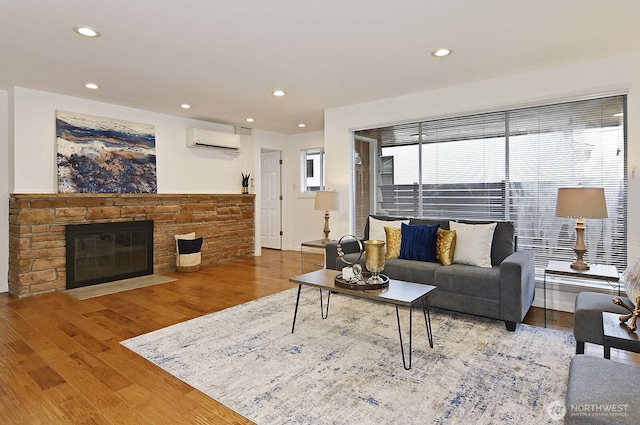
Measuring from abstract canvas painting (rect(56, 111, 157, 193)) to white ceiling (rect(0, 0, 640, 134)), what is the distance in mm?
468

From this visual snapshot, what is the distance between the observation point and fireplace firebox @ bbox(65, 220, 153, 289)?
179 inches

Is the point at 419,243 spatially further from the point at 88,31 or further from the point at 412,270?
the point at 88,31

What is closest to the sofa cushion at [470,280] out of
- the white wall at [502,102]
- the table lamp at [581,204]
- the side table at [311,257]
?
the table lamp at [581,204]

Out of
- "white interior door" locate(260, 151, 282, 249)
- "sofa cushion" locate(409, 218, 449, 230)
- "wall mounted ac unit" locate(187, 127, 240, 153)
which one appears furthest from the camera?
"white interior door" locate(260, 151, 282, 249)

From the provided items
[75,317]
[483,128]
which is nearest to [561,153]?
[483,128]

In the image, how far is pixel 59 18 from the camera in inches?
100

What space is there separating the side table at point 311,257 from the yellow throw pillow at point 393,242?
105 centimetres

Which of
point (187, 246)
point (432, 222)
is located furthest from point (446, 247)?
point (187, 246)

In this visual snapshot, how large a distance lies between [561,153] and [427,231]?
156cm

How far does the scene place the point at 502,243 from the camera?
354 cm

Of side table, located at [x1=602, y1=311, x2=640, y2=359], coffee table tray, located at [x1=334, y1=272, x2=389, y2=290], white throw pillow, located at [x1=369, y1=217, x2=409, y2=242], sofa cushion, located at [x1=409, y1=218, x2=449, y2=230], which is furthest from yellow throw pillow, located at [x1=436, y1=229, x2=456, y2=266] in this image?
side table, located at [x1=602, y1=311, x2=640, y2=359]

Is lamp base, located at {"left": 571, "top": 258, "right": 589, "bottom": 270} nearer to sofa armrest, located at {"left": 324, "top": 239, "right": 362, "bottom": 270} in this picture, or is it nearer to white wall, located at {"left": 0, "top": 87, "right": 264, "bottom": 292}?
sofa armrest, located at {"left": 324, "top": 239, "right": 362, "bottom": 270}

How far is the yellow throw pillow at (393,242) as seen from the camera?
13.1 ft

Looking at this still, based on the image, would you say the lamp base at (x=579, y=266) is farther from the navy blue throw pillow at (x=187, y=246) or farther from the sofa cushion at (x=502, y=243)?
the navy blue throw pillow at (x=187, y=246)
